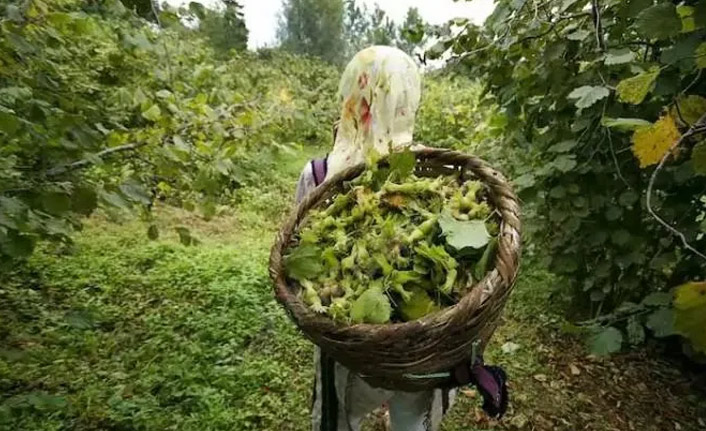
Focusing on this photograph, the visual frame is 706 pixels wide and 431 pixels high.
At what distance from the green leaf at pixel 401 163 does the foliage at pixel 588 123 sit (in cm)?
49

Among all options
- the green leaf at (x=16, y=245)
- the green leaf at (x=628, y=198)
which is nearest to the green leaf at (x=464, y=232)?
the green leaf at (x=16, y=245)

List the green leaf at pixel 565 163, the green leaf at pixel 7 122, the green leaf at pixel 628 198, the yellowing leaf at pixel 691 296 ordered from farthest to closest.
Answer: the green leaf at pixel 628 198 < the green leaf at pixel 565 163 < the green leaf at pixel 7 122 < the yellowing leaf at pixel 691 296

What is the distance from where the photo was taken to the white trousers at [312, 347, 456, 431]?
1517mm

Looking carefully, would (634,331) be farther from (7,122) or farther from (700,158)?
(7,122)

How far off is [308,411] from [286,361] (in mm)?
441

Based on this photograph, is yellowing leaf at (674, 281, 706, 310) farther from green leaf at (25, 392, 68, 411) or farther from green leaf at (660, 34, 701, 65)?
green leaf at (25, 392, 68, 411)

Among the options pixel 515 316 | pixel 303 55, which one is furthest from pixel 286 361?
pixel 303 55

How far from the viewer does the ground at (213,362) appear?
2.38m

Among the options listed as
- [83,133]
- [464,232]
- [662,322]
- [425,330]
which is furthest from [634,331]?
[83,133]

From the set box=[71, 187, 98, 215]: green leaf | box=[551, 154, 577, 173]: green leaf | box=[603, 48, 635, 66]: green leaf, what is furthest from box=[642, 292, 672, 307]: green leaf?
box=[71, 187, 98, 215]: green leaf

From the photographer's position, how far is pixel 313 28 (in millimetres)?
14016

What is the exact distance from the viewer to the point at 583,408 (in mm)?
2492

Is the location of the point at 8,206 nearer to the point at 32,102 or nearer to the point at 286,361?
the point at 32,102

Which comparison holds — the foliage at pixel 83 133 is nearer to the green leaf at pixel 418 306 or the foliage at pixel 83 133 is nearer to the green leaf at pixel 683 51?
the green leaf at pixel 418 306
